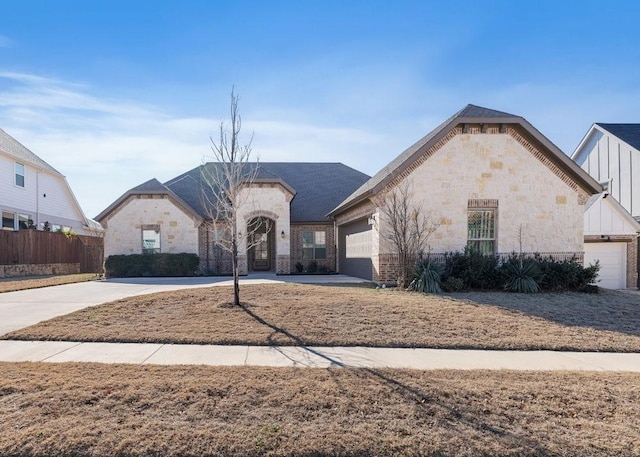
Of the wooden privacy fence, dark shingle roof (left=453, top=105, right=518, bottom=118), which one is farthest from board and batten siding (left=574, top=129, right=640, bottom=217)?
the wooden privacy fence

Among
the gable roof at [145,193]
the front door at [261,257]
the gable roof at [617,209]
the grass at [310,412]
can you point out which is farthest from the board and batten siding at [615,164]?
the gable roof at [145,193]

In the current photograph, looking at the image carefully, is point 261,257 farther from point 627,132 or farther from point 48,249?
point 627,132

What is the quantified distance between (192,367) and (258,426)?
1986 millimetres

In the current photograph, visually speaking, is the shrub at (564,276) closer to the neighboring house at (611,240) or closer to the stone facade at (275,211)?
the neighboring house at (611,240)

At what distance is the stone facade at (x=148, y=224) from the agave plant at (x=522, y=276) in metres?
14.7

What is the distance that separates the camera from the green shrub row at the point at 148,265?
61.1 ft

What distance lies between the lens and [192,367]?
5.15 m

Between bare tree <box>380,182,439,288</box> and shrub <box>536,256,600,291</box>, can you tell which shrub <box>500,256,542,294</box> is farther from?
bare tree <box>380,182,439,288</box>

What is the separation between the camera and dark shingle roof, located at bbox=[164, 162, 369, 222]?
837 inches

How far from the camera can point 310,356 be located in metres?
5.84

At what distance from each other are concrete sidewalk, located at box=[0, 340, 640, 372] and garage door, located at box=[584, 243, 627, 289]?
39.5 ft

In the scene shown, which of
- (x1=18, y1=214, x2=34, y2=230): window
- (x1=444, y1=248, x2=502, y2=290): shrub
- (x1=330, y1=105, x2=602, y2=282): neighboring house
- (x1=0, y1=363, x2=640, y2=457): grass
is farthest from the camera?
(x1=18, y1=214, x2=34, y2=230): window

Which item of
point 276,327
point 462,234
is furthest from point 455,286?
point 276,327

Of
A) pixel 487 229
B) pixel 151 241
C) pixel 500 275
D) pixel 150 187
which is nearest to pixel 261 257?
pixel 151 241
